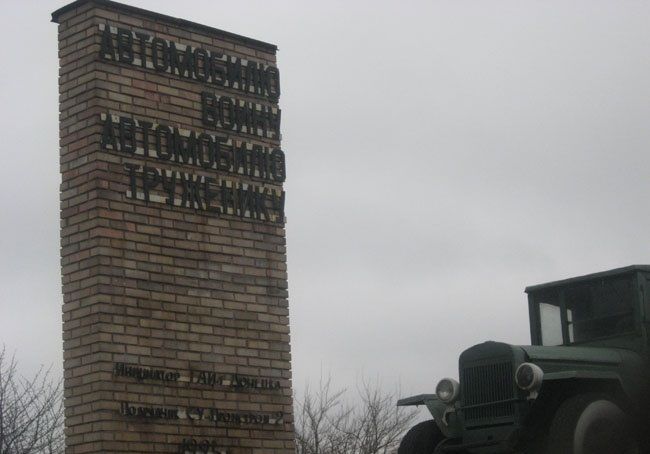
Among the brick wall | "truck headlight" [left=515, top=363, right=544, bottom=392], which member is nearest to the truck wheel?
"truck headlight" [left=515, top=363, right=544, bottom=392]

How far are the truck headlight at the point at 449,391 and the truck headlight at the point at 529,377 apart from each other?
82cm

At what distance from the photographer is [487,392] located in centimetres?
1173

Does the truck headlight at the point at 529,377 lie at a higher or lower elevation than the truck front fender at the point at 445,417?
higher

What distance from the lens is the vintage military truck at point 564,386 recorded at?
36.7ft

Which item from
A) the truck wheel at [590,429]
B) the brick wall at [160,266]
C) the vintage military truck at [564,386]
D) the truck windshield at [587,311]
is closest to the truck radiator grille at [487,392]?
the vintage military truck at [564,386]

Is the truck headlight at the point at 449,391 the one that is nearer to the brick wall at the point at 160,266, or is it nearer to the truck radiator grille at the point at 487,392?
the truck radiator grille at the point at 487,392

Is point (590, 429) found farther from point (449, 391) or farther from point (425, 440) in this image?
point (425, 440)

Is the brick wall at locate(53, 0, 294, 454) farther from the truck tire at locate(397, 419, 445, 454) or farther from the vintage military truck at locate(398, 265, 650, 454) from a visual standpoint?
the vintage military truck at locate(398, 265, 650, 454)

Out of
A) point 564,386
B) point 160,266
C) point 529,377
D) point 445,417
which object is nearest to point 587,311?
point 564,386


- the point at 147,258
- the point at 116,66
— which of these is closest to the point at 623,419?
the point at 147,258

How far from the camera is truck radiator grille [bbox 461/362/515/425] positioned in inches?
454

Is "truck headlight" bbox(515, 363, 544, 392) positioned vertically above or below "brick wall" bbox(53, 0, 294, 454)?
below

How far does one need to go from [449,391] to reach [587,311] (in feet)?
5.21

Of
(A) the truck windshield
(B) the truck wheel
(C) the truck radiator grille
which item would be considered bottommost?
(B) the truck wheel
